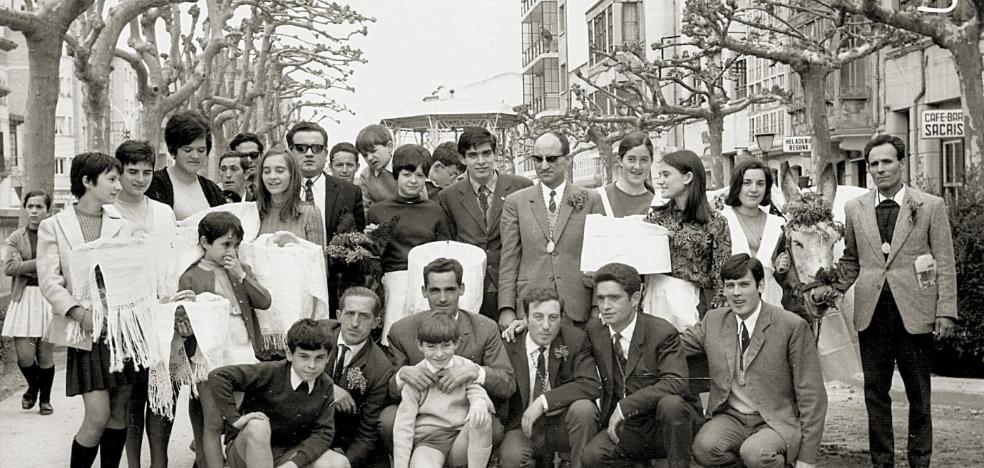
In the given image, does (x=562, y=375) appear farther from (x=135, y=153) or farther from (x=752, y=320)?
(x=135, y=153)

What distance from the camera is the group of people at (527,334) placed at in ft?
20.5

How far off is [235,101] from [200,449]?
83.4 ft

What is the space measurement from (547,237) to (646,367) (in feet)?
3.88

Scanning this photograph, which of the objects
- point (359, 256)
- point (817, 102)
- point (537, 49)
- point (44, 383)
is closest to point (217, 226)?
point (359, 256)

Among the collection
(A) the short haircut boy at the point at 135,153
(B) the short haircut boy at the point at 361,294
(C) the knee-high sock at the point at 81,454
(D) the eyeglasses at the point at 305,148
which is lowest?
(C) the knee-high sock at the point at 81,454

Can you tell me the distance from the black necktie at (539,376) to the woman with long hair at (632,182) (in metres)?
1.20

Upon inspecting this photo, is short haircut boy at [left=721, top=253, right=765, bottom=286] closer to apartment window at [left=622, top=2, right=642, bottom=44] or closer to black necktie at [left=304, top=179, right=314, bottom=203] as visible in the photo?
black necktie at [left=304, top=179, right=314, bottom=203]

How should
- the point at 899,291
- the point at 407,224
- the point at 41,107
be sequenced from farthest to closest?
the point at 41,107
the point at 407,224
the point at 899,291

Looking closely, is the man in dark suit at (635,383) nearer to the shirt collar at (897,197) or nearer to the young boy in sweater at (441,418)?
the young boy in sweater at (441,418)

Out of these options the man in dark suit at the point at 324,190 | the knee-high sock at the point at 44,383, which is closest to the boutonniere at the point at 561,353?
the man in dark suit at the point at 324,190

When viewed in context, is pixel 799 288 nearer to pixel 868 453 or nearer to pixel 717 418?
pixel 717 418

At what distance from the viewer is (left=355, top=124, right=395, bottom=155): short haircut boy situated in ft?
28.9

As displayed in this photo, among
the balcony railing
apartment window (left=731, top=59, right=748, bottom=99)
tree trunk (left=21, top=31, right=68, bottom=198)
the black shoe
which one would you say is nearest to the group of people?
the black shoe

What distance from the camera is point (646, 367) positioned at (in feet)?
21.4
